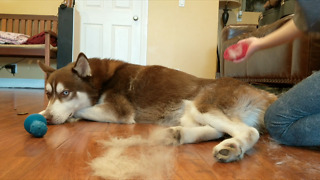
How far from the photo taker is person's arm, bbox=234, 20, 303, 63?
682mm

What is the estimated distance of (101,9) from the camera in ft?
18.2

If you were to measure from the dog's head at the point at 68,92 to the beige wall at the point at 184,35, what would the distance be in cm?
369

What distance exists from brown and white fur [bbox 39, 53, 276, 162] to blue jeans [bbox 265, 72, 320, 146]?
16 centimetres

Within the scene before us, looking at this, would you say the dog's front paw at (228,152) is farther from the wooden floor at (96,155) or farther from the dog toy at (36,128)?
the dog toy at (36,128)

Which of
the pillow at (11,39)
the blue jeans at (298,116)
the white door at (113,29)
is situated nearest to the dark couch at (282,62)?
the blue jeans at (298,116)

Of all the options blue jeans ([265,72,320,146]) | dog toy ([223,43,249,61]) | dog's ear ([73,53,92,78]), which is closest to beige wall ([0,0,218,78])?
dog's ear ([73,53,92,78])

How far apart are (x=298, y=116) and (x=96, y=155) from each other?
0.98 metres

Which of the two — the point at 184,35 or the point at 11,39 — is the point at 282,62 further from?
the point at 11,39

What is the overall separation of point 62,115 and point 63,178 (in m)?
1.05

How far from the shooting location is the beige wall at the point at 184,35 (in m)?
5.63

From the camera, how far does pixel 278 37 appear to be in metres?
0.74

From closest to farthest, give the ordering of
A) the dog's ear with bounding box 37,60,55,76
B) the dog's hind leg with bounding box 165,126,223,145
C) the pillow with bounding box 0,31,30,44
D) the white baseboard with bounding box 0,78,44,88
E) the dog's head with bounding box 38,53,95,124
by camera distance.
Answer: the dog's hind leg with bounding box 165,126,223,145
the dog's head with bounding box 38,53,95,124
the dog's ear with bounding box 37,60,55,76
the pillow with bounding box 0,31,30,44
the white baseboard with bounding box 0,78,44,88

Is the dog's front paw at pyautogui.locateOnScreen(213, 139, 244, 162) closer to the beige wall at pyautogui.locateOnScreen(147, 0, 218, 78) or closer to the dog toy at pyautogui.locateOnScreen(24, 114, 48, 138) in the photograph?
the dog toy at pyautogui.locateOnScreen(24, 114, 48, 138)

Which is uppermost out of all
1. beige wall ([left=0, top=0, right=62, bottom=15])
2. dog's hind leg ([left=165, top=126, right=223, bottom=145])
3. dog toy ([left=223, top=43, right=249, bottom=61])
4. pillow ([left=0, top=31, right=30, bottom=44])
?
beige wall ([left=0, top=0, right=62, bottom=15])
